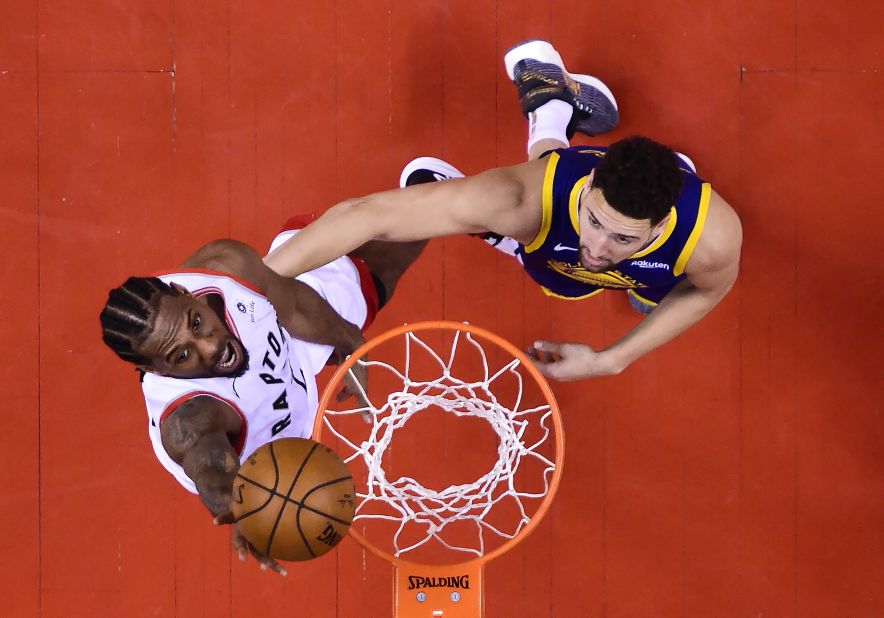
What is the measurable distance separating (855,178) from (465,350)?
1.61 meters

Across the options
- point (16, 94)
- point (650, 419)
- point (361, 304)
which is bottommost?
point (650, 419)

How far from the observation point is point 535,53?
2.95 meters

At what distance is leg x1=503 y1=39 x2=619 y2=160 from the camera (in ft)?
9.29

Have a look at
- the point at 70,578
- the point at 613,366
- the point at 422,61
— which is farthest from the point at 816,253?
the point at 70,578

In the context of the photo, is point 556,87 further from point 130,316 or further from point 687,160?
point 130,316

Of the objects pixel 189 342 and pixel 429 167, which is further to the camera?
pixel 429 167

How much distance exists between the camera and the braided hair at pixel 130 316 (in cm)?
188

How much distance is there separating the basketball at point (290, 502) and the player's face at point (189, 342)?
333mm

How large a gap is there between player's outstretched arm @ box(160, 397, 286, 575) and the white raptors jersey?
1.2 inches

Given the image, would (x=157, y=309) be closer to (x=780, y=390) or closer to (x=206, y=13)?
(x=206, y=13)

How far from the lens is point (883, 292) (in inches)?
121

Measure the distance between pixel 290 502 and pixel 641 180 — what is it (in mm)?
1038

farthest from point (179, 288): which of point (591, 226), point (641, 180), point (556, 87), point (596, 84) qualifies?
point (596, 84)

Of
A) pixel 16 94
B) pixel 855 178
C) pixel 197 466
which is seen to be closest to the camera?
pixel 197 466
